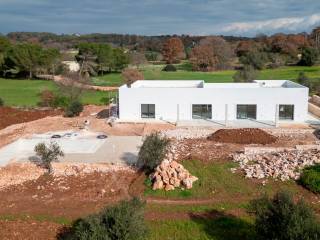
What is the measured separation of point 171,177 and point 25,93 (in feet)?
133

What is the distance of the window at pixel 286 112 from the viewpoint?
31042 millimetres

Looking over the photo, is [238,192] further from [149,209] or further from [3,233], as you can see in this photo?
[3,233]

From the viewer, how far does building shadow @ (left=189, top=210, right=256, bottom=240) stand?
13.9m

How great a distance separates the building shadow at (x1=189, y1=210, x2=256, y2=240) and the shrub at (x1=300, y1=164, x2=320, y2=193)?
12.9 feet

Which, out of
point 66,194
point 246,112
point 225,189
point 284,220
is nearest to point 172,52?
point 246,112

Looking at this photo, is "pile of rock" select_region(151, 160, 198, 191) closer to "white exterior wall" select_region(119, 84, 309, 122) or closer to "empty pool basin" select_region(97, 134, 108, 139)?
"empty pool basin" select_region(97, 134, 108, 139)

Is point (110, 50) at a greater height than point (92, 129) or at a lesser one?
greater

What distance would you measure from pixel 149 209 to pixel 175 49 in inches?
3906

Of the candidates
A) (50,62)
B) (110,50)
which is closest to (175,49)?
(110,50)

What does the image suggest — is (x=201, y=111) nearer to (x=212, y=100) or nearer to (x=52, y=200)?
(x=212, y=100)

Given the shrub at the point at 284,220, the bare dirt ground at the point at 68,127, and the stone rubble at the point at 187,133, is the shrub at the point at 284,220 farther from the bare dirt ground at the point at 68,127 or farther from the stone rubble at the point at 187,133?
the bare dirt ground at the point at 68,127

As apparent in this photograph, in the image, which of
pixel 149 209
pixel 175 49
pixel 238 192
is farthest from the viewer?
pixel 175 49

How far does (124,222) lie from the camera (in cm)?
1199

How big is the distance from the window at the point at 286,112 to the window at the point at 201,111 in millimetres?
5011
